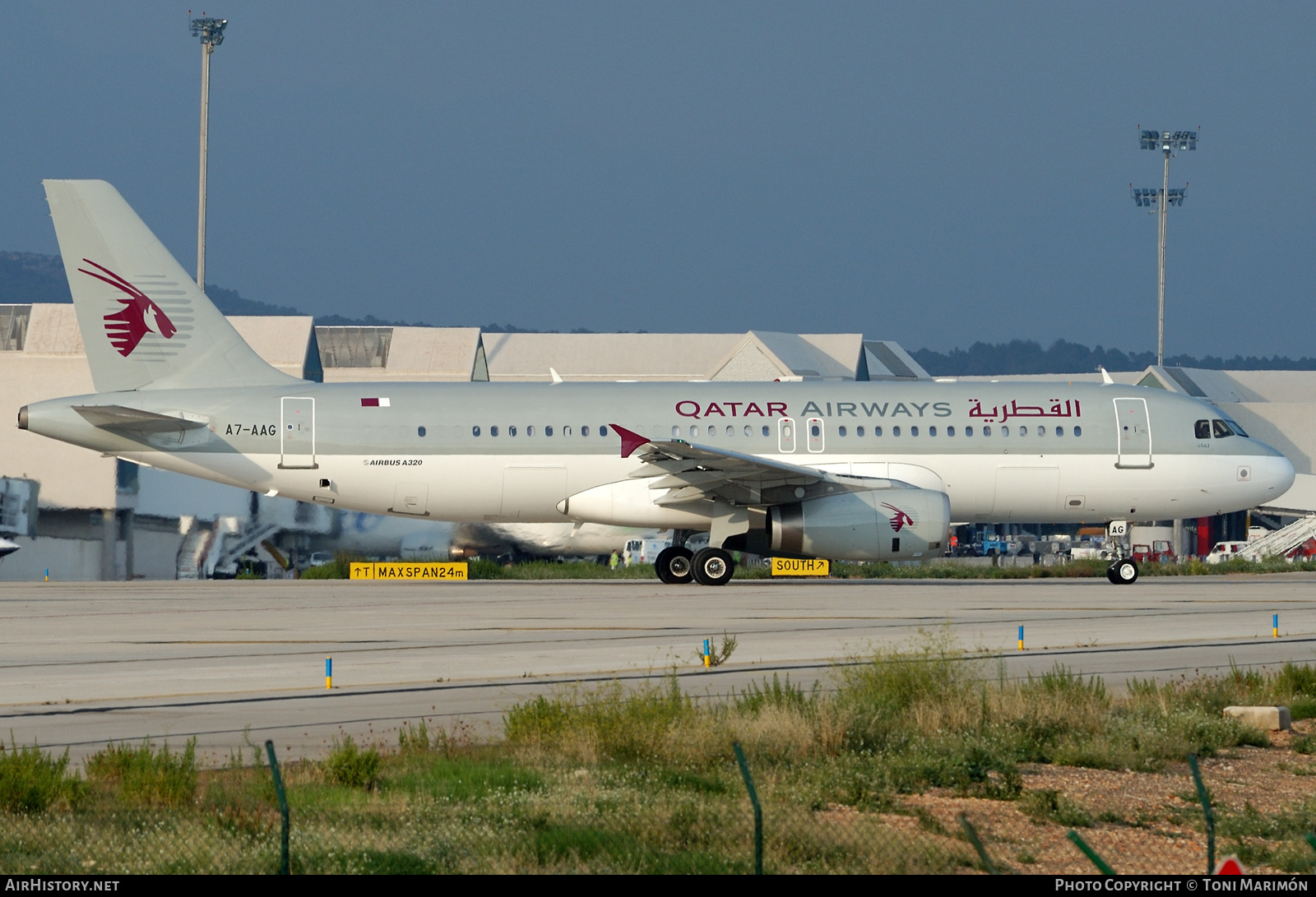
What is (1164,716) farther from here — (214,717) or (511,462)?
(511,462)

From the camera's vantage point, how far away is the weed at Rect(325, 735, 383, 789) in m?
10.9

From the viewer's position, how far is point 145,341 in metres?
33.3

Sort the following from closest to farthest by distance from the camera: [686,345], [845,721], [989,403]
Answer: [845,721], [989,403], [686,345]

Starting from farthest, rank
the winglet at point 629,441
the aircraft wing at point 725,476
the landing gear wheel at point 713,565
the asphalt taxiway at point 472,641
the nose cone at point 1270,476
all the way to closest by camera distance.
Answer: the nose cone at point 1270,476 → the landing gear wheel at point 713,565 → the aircraft wing at point 725,476 → the winglet at point 629,441 → the asphalt taxiway at point 472,641

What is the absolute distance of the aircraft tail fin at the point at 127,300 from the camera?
3297 centimetres

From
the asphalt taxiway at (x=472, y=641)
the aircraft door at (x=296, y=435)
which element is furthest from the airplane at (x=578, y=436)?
the asphalt taxiway at (x=472, y=641)

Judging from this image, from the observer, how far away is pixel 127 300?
1305 inches

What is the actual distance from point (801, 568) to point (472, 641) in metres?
20.7

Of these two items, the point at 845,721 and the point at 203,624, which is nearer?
the point at 845,721

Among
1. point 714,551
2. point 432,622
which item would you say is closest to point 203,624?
point 432,622

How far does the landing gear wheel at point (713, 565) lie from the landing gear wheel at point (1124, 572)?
29.3 feet

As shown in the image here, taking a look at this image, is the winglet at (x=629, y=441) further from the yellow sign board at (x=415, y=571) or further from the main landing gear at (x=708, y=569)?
the yellow sign board at (x=415, y=571)

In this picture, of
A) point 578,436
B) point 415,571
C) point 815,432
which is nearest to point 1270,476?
point 815,432

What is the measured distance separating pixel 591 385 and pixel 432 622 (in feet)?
37.7
